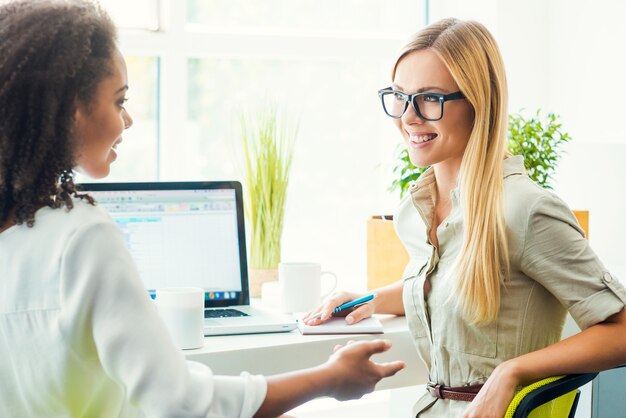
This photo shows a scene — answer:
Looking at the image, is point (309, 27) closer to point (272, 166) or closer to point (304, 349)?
point (272, 166)

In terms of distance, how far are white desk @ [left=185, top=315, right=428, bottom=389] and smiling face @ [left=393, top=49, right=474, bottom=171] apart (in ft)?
1.35

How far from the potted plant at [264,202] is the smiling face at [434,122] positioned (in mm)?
713

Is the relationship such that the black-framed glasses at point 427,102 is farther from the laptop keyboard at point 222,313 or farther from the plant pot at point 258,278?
the plant pot at point 258,278

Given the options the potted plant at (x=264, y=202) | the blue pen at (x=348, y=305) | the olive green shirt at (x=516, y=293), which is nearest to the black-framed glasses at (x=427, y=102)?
the olive green shirt at (x=516, y=293)

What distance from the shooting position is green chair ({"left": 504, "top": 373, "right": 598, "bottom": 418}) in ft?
4.43

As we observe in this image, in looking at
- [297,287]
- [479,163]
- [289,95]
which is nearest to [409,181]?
[297,287]

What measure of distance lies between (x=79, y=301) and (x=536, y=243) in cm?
86

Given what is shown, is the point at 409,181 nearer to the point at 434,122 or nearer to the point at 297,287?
the point at 297,287

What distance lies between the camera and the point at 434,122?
5.33 ft

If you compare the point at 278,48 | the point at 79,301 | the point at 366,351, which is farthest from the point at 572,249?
the point at 278,48

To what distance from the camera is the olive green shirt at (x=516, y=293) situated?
4.64ft

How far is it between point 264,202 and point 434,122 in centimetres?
83

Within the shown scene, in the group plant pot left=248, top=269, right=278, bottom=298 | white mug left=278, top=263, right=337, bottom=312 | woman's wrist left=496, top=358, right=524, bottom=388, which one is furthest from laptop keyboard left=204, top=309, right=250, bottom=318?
woman's wrist left=496, top=358, right=524, bottom=388

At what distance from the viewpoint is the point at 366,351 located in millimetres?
1116
